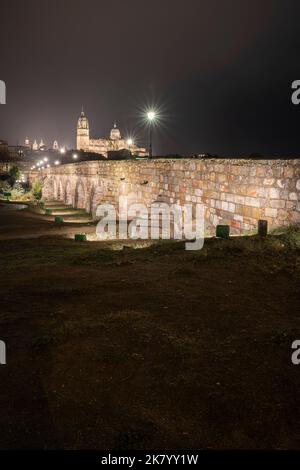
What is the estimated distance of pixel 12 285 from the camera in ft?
19.8

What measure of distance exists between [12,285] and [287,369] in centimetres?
430

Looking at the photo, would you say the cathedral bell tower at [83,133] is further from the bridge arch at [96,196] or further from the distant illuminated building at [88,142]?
the bridge arch at [96,196]

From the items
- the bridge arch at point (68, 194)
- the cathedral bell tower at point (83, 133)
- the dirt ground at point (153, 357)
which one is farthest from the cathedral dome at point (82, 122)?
the dirt ground at point (153, 357)

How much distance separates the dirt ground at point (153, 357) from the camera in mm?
2662

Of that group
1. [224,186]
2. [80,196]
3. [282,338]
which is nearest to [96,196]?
[80,196]

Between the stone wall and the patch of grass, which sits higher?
the stone wall

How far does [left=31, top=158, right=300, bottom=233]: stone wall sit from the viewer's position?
26.9 ft

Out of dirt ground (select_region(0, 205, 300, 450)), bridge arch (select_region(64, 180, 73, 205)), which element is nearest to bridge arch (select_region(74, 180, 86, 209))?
bridge arch (select_region(64, 180, 73, 205))

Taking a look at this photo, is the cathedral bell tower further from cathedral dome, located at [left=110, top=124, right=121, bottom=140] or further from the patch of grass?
the patch of grass

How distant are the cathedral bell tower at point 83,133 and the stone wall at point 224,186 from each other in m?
104

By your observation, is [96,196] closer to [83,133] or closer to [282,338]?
[282,338]

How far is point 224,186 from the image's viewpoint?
407 inches

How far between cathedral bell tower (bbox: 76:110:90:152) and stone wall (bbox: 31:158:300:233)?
10394 centimetres

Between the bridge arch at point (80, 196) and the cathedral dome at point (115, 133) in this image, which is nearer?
the bridge arch at point (80, 196)
